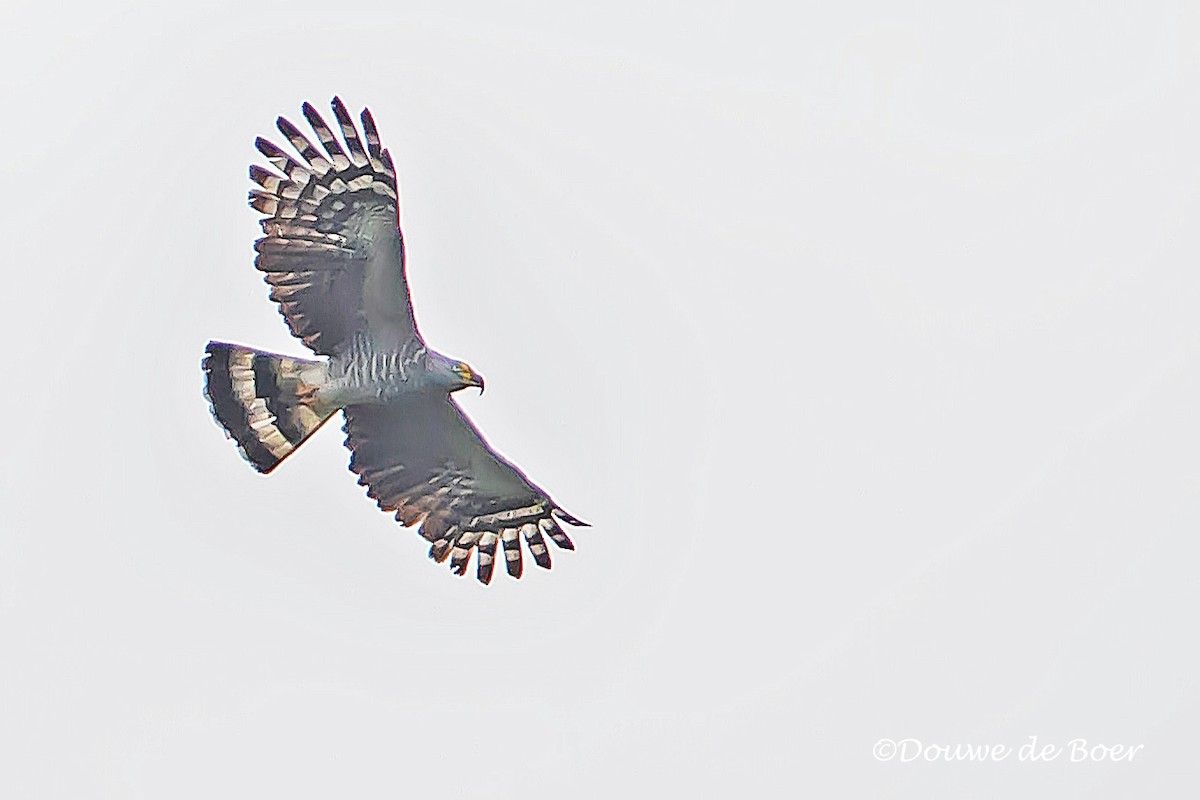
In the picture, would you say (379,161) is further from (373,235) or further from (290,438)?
(290,438)

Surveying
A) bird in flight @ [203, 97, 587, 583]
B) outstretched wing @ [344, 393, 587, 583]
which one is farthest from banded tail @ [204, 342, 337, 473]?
outstretched wing @ [344, 393, 587, 583]

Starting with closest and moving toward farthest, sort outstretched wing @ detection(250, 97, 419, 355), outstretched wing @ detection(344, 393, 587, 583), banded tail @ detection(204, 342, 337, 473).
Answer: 1. outstretched wing @ detection(250, 97, 419, 355)
2. banded tail @ detection(204, 342, 337, 473)
3. outstretched wing @ detection(344, 393, 587, 583)

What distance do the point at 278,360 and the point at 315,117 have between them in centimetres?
206

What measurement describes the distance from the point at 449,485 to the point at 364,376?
5.17 feet

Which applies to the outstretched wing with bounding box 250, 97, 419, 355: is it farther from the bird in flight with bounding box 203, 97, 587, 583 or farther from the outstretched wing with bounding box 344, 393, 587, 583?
the outstretched wing with bounding box 344, 393, 587, 583

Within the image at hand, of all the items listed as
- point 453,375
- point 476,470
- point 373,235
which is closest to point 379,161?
point 373,235

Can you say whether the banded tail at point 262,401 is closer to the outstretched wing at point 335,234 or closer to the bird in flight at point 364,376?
the bird in flight at point 364,376

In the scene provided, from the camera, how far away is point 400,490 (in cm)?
1831

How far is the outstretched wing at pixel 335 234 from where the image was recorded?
1647 centimetres

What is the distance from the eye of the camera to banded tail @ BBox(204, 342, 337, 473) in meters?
17.6

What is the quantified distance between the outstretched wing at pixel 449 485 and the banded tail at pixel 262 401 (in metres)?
0.37

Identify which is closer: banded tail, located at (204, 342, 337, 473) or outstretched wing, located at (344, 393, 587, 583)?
banded tail, located at (204, 342, 337, 473)

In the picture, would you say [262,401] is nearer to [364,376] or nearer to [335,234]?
[364,376]

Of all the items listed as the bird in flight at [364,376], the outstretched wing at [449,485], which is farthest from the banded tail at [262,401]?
the outstretched wing at [449,485]
